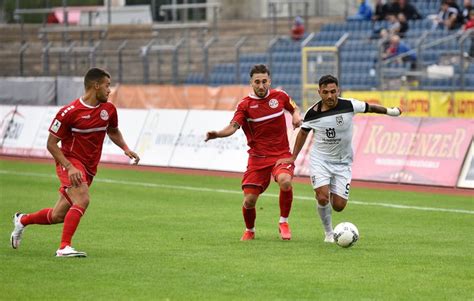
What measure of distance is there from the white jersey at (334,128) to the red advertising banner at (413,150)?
8142 millimetres

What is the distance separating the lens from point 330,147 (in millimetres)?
14141

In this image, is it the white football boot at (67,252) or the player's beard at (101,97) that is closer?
the white football boot at (67,252)

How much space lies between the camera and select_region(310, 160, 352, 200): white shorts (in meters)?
14.1

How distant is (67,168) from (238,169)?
13.4m

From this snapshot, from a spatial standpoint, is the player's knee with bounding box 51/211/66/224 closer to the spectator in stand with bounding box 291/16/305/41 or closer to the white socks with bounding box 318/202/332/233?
the white socks with bounding box 318/202/332/233

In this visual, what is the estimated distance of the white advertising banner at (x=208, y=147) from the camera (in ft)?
86.0

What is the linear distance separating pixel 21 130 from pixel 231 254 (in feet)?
67.5

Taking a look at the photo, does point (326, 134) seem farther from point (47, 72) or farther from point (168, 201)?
point (47, 72)

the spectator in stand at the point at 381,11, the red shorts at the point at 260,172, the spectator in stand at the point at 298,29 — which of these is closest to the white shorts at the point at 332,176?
the red shorts at the point at 260,172

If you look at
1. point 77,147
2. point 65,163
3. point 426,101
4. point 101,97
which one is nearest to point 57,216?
point 65,163

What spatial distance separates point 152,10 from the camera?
4503 centimetres

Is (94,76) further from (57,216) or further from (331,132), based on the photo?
(331,132)

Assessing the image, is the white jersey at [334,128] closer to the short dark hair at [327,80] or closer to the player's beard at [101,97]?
the short dark hair at [327,80]

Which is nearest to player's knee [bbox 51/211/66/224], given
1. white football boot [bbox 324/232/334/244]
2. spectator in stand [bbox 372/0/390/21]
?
white football boot [bbox 324/232/334/244]
